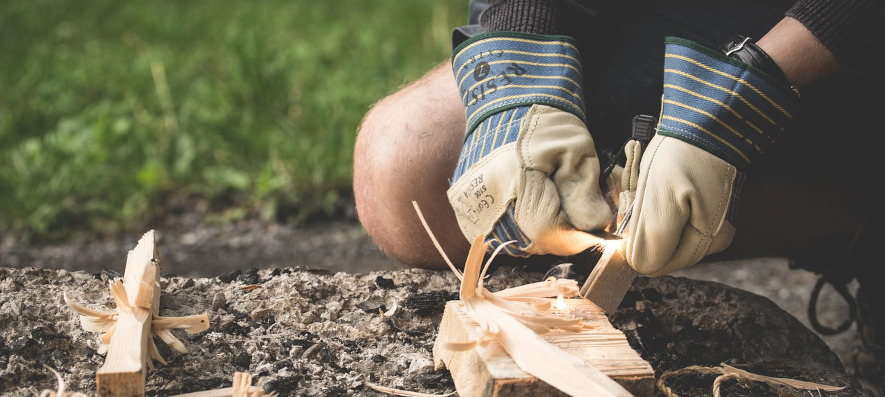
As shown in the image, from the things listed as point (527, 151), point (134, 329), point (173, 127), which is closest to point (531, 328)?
point (527, 151)

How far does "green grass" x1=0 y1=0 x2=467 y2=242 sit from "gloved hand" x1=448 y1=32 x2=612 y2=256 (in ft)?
5.99

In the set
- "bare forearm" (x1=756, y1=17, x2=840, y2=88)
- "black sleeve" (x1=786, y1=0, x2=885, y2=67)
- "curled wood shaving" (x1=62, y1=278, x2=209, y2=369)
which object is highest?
"black sleeve" (x1=786, y1=0, x2=885, y2=67)

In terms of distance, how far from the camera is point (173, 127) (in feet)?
12.0

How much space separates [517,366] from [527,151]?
17.5 inches

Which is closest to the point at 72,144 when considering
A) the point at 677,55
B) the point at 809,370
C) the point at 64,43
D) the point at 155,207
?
the point at 155,207

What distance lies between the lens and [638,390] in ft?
4.10

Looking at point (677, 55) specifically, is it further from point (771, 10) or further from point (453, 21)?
point (453, 21)

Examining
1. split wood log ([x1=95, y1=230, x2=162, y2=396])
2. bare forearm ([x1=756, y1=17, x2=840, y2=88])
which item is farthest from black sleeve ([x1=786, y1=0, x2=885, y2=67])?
split wood log ([x1=95, y1=230, x2=162, y2=396])

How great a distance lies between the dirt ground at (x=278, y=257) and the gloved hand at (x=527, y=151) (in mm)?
1301

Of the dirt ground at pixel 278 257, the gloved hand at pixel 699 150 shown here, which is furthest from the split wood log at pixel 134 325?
the dirt ground at pixel 278 257

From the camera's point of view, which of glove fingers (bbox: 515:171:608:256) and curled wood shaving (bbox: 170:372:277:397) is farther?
glove fingers (bbox: 515:171:608:256)

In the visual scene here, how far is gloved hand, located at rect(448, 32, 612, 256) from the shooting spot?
58.3 inches

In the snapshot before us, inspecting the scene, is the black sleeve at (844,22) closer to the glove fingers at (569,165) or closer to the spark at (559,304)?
the glove fingers at (569,165)

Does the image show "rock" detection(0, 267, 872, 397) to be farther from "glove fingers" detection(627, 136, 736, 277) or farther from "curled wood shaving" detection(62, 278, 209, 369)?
"glove fingers" detection(627, 136, 736, 277)
